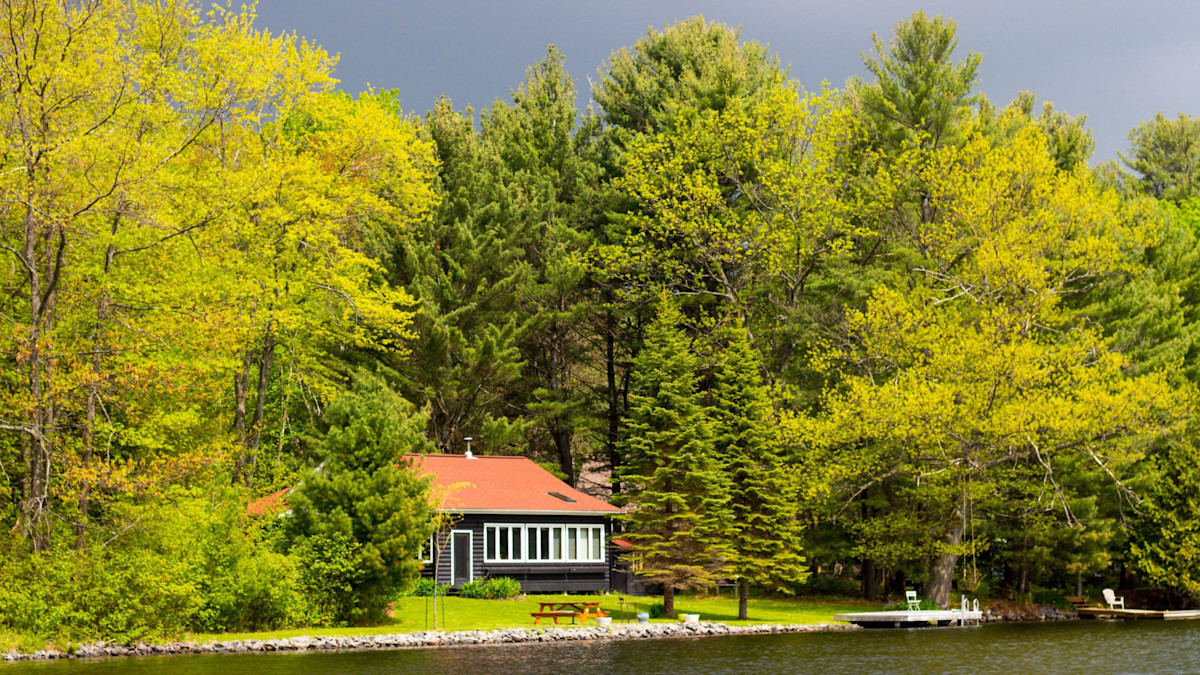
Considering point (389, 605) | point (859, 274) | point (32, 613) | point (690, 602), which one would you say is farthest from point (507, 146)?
point (32, 613)

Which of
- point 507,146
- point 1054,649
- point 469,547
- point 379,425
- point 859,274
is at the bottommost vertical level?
point 1054,649

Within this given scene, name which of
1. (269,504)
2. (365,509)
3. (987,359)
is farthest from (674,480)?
(269,504)

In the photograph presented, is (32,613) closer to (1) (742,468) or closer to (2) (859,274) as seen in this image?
(1) (742,468)

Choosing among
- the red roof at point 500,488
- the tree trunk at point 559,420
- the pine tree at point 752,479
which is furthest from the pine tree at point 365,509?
the tree trunk at point 559,420

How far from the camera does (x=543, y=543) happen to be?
41688mm

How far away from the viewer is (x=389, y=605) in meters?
32.6

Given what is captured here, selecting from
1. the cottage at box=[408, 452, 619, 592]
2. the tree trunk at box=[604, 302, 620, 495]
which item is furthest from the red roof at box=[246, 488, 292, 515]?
the tree trunk at box=[604, 302, 620, 495]

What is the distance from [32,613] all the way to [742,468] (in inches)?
806

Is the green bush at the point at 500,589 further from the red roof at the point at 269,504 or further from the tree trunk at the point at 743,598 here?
the tree trunk at the point at 743,598

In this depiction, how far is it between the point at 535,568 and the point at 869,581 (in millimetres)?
13439

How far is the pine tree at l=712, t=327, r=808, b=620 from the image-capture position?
36344 mm

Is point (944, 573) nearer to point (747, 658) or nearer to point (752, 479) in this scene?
point (752, 479)

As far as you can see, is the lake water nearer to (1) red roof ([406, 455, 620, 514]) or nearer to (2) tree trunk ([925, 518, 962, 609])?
(2) tree trunk ([925, 518, 962, 609])

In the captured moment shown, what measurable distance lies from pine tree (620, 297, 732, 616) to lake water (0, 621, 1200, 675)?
4.21 m
